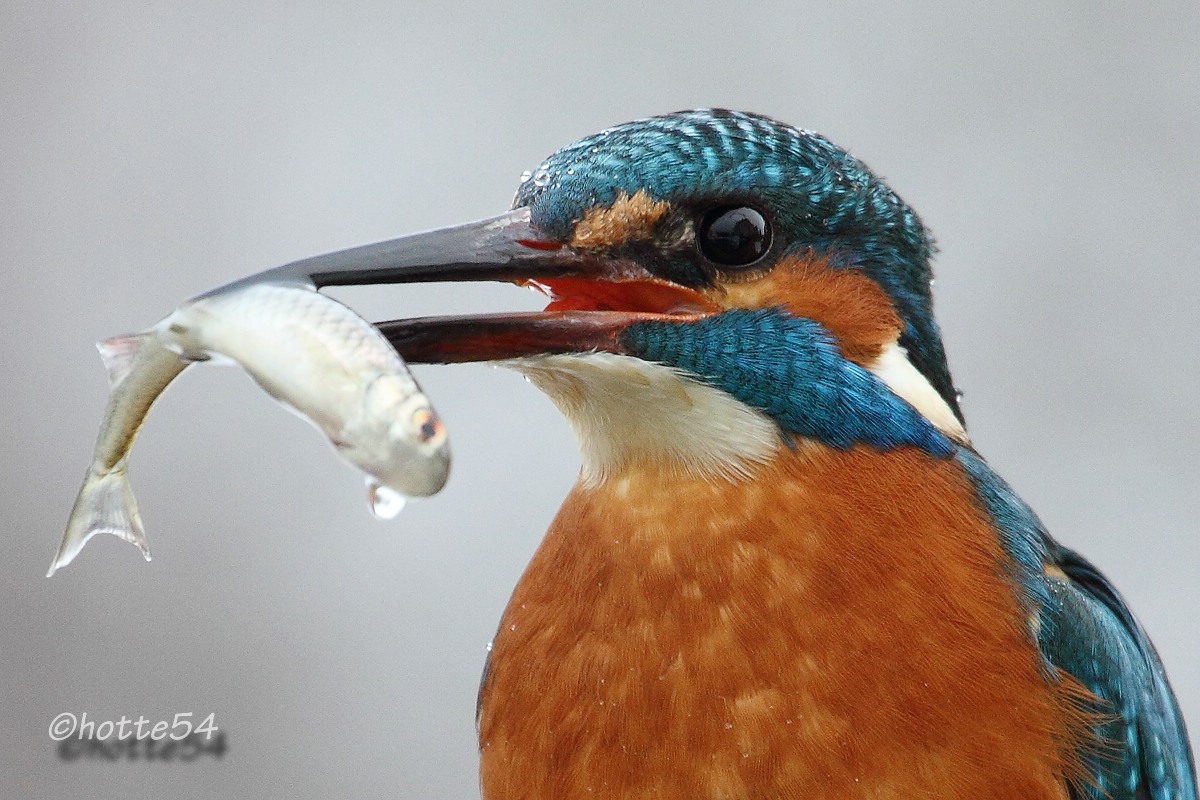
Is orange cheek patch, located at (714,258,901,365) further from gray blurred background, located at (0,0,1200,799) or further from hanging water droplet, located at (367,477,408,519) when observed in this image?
gray blurred background, located at (0,0,1200,799)

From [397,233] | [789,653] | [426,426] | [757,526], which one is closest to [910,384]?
[757,526]

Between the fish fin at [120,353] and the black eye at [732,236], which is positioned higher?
the black eye at [732,236]

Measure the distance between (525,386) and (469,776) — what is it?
55.4 inches

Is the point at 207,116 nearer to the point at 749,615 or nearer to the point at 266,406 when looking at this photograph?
the point at 266,406

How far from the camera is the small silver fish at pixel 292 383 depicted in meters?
1.53

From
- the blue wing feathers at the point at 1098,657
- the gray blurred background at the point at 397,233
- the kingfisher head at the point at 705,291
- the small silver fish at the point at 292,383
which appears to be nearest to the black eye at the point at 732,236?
the kingfisher head at the point at 705,291

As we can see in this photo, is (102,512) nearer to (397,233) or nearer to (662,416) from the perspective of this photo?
(662,416)

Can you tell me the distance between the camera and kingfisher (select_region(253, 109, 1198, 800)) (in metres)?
2.05

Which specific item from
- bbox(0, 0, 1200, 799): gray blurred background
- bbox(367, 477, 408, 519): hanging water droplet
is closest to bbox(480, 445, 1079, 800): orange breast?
bbox(367, 477, 408, 519): hanging water droplet

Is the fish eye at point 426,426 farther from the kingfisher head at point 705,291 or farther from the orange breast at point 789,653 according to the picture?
the orange breast at point 789,653

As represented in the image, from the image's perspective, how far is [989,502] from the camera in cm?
226

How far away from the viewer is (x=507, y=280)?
2.08m

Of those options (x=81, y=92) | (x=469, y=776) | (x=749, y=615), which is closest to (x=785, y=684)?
(x=749, y=615)

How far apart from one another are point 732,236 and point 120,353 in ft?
2.75
